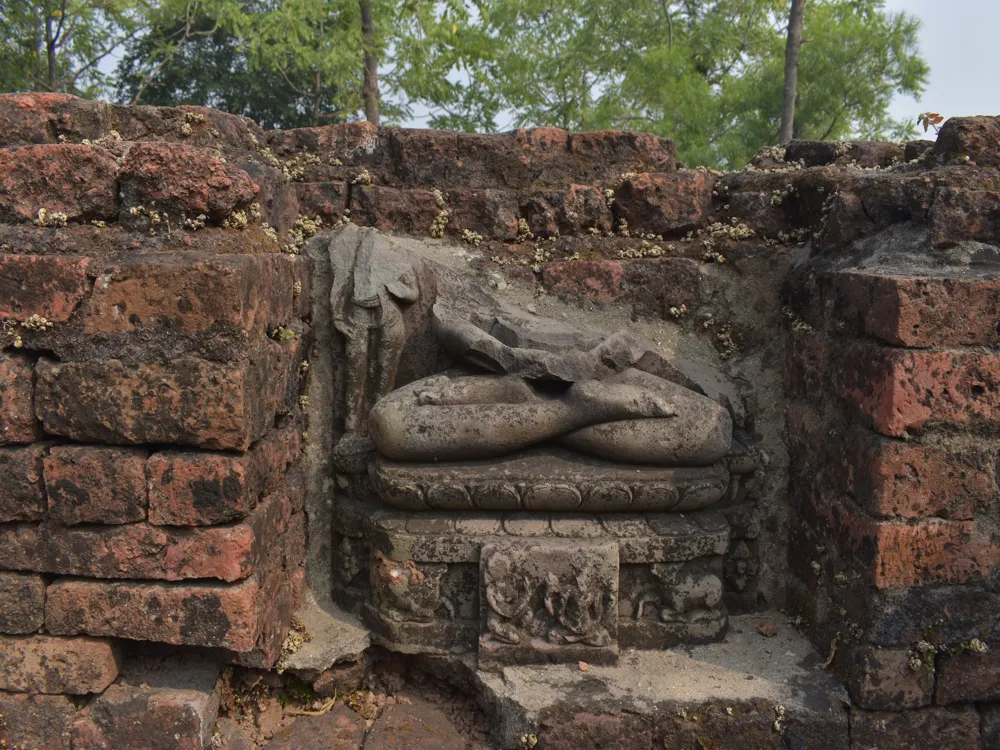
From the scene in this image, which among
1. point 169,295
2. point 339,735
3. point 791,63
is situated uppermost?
point 791,63

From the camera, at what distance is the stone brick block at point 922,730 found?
2.70 metres

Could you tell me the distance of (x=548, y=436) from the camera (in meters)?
3.04

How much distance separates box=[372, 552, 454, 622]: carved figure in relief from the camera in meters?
3.02

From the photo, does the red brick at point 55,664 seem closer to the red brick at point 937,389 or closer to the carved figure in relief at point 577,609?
the carved figure in relief at point 577,609

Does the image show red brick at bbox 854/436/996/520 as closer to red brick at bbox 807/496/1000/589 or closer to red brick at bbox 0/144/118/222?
red brick at bbox 807/496/1000/589

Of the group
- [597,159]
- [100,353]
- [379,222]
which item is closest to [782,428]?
[597,159]

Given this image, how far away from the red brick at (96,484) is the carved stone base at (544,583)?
0.90 meters

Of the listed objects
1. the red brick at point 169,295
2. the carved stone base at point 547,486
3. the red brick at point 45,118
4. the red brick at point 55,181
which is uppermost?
the red brick at point 45,118

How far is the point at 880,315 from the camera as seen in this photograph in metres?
2.65

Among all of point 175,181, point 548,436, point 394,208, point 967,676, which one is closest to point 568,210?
point 394,208

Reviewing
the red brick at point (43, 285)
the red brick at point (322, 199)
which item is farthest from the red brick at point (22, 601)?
the red brick at point (322, 199)

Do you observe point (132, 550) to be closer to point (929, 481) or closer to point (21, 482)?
point (21, 482)

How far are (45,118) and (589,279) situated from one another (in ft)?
7.31

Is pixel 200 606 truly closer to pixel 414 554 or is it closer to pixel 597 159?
pixel 414 554
